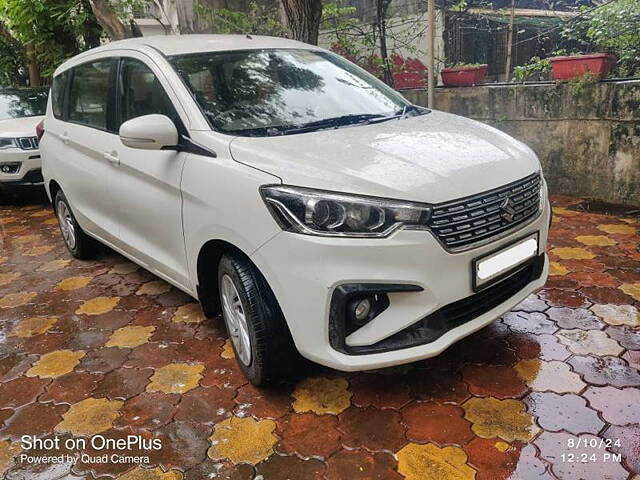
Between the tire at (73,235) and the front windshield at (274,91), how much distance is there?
212 cm

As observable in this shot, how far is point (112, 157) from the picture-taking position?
3.29 meters

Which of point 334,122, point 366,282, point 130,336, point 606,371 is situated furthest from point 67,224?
point 606,371

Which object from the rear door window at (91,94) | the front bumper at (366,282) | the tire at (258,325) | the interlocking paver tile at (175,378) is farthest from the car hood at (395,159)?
the rear door window at (91,94)

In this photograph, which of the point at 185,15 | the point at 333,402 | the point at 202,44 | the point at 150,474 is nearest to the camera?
the point at 150,474

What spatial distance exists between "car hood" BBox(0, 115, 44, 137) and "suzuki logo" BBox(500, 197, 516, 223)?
6.21 meters

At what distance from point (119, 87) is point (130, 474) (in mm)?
2275

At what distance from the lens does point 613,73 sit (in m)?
4.93

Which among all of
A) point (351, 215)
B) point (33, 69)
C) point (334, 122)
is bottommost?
point (351, 215)

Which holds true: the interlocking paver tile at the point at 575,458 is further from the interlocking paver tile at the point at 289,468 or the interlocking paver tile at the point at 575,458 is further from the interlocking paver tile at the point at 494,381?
the interlocking paver tile at the point at 289,468

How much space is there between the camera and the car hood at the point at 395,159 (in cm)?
207

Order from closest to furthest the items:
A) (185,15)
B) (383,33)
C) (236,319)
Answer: (236,319)
(383,33)
(185,15)

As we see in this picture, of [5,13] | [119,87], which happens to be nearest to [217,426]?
[119,87]

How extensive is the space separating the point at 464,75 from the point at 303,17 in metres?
1.88

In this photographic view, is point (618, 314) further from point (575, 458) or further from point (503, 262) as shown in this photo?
point (575, 458)
